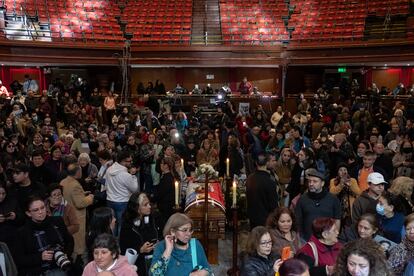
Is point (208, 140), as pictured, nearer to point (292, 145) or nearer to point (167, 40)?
point (292, 145)

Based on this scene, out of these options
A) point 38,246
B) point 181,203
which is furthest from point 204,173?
point 38,246

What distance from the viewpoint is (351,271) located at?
3.18 metres

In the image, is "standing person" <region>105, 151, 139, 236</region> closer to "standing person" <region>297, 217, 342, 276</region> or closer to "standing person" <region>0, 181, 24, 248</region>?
"standing person" <region>0, 181, 24, 248</region>

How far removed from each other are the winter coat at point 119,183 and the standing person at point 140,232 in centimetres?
170

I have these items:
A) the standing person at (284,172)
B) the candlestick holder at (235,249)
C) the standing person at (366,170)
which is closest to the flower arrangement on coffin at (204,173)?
the standing person at (284,172)

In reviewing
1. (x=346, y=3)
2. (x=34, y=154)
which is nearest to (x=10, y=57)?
(x=34, y=154)

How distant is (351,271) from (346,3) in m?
20.2

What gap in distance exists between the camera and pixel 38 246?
4172mm

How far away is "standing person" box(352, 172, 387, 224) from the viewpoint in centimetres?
497

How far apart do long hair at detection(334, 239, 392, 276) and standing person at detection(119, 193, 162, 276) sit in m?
1.86

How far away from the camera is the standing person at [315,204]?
500 cm

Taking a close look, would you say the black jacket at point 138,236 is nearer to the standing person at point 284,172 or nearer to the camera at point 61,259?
the camera at point 61,259

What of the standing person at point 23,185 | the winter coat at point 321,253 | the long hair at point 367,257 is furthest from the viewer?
the standing person at point 23,185

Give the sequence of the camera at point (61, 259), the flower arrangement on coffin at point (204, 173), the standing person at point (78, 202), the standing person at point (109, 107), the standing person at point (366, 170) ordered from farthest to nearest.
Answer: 1. the standing person at point (109, 107)
2. the flower arrangement on coffin at point (204, 173)
3. the standing person at point (366, 170)
4. the standing person at point (78, 202)
5. the camera at point (61, 259)
